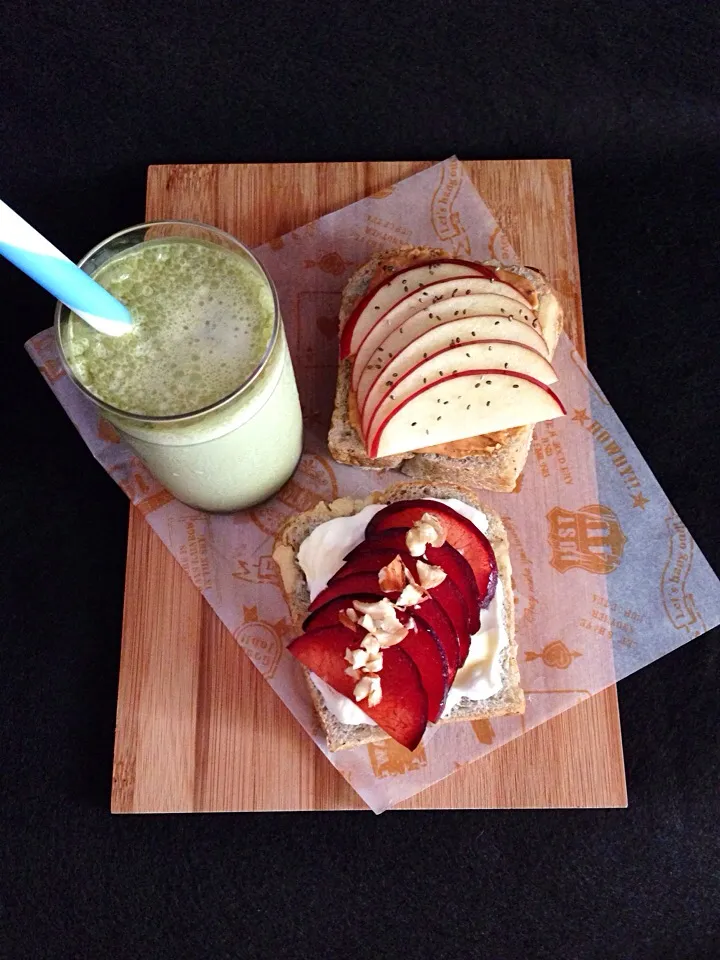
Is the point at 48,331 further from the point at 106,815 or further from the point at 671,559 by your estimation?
the point at 671,559

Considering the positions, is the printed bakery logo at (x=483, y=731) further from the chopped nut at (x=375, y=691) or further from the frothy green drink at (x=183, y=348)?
the frothy green drink at (x=183, y=348)

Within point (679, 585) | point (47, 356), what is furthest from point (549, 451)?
point (47, 356)

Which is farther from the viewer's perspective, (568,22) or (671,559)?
(568,22)

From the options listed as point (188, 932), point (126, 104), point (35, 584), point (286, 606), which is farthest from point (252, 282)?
point (188, 932)

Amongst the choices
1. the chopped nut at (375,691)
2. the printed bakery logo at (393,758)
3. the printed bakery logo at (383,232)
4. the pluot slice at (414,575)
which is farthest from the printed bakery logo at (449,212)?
the printed bakery logo at (393,758)

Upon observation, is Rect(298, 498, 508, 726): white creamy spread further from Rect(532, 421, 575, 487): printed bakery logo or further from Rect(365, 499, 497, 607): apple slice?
Rect(532, 421, 575, 487): printed bakery logo

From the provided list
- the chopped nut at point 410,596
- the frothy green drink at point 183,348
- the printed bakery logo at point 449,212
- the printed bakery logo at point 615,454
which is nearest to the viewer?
the frothy green drink at point 183,348
